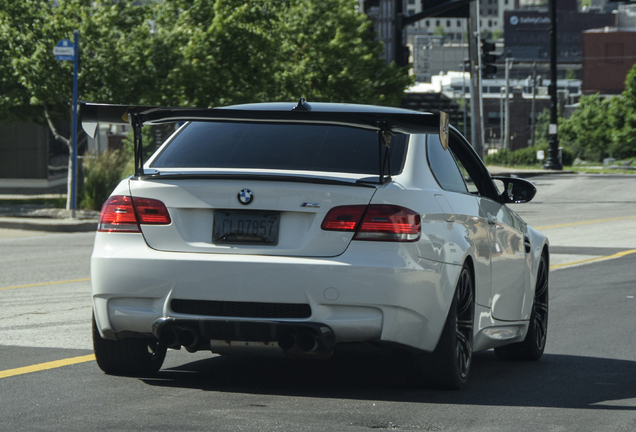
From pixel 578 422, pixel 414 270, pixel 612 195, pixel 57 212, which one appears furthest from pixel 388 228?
pixel 612 195

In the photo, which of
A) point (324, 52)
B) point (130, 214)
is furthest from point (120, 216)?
point (324, 52)

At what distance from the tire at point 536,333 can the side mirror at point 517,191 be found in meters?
0.56

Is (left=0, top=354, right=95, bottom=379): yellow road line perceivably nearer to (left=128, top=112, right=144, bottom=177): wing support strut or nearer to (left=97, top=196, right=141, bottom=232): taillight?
(left=97, top=196, right=141, bottom=232): taillight

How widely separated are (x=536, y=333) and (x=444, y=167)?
1710 millimetres

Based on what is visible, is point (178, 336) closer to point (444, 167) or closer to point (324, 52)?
point (444, 167)

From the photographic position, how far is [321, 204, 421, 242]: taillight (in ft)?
16.9

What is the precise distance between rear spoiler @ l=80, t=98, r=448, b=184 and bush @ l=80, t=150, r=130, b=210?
1797 cm

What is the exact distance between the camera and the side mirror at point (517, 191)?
22.6ft

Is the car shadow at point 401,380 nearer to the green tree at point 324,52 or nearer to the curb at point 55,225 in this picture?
the curb at point 55,225

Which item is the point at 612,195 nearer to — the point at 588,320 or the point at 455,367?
the point at 588,320

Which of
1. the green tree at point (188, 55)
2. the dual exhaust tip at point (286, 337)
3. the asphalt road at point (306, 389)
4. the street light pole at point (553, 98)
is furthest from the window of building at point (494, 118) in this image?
the dual exhaust tip at point (286, 337)

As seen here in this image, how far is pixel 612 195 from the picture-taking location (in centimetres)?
3228

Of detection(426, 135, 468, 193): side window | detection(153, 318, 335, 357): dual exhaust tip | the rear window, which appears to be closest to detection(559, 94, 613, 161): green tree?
detection(426, 135, 468, 193): side window

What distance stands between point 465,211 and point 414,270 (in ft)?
2.65
